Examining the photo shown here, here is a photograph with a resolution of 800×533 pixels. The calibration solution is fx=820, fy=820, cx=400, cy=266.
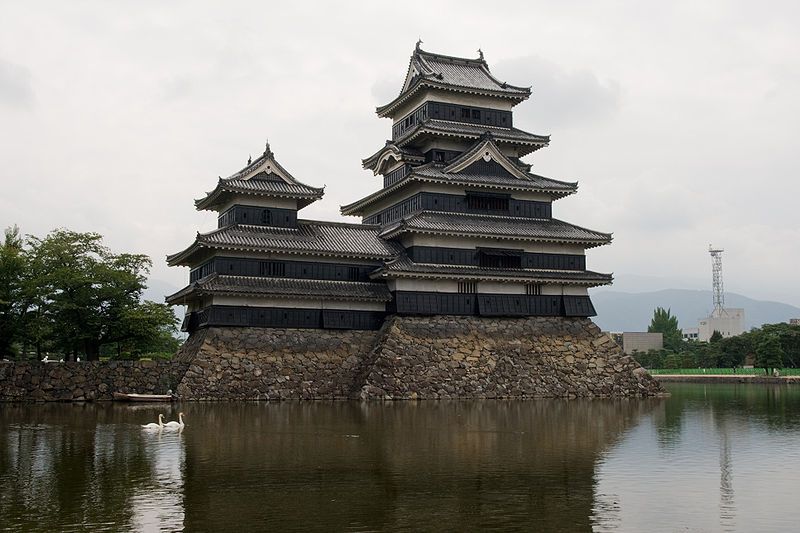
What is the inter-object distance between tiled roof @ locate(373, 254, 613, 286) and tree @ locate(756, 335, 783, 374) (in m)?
32.7

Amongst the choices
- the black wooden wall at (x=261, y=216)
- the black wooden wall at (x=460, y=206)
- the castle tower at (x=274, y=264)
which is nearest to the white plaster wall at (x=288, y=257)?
the castle tower at (x=274, y=264)

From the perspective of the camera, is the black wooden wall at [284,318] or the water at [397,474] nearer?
the water at [397,474]

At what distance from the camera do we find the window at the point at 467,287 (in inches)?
1956

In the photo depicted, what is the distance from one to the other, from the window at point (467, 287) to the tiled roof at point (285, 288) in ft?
14.4

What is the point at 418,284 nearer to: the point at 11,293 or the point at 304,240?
the point at 304,240

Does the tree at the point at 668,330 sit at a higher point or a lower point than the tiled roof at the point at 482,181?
lower

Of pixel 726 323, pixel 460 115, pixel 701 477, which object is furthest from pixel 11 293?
pixel 726 323

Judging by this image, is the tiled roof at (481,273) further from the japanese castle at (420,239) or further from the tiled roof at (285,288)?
the tiled roof at (285,288)

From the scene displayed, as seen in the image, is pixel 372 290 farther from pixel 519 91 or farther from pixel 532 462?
pixel 532 462

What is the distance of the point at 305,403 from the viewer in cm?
4181

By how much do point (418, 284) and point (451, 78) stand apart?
53.3ft

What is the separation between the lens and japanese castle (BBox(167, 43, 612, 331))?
46.6m

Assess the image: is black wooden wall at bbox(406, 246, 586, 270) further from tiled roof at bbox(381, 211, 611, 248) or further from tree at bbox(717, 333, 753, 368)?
tree at bbox(717, 333, 753, 368)

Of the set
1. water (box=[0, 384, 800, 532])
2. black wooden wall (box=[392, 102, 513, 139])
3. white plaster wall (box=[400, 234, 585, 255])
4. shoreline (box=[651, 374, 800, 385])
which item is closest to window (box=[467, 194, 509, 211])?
white plaster wall (box=[400, 234, 585, 255])
